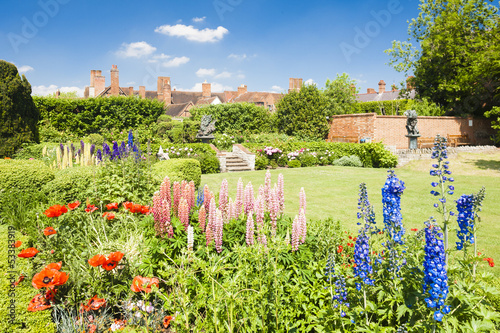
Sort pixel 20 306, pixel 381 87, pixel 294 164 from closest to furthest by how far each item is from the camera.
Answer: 1. pixel 20 306
2. pixel 294 164
3. pixel 381 87

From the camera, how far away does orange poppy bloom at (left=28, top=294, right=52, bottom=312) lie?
2.54 metres

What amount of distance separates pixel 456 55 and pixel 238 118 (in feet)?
54.6

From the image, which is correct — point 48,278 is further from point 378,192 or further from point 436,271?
point 378,192

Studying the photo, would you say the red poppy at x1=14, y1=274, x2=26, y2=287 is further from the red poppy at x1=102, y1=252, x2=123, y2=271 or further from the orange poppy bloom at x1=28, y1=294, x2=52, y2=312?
the red poppy at x1=102, y1=252, x2=123, y2=271

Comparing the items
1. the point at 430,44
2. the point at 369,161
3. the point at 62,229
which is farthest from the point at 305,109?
the point at 62,229

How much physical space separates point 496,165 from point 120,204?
54.9 ft

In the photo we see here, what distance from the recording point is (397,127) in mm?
20594

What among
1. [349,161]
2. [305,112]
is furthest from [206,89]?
[349,161]

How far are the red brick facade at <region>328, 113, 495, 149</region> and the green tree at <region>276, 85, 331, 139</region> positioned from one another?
1272 mm

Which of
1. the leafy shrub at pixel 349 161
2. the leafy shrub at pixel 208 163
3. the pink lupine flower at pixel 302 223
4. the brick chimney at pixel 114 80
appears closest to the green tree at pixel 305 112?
the leafy shrub at pixel 349 161

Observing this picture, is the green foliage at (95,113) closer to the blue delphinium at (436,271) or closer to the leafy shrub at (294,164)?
the leafy shrub at (294,164)

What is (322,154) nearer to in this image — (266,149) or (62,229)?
(266,149)

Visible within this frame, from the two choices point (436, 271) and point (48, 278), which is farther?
point (48, 278)

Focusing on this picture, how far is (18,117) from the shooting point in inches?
440
